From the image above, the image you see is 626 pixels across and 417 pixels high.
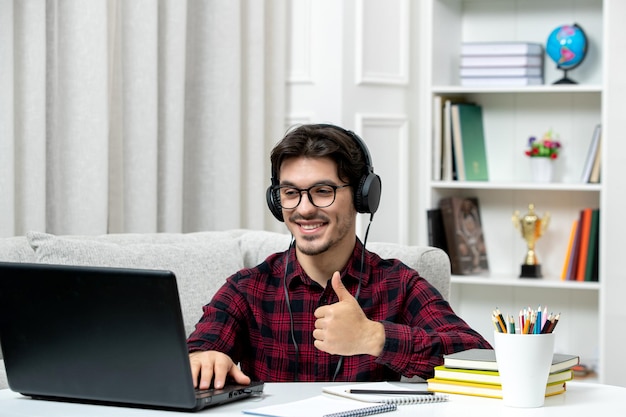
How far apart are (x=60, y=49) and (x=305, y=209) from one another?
1214 millimetres

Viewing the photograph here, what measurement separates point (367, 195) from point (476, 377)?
53 centimetres

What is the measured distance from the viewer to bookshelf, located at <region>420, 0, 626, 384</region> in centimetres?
370

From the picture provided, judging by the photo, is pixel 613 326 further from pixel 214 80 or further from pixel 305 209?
pixel 305 209

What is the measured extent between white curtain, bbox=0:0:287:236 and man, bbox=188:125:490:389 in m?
0.92

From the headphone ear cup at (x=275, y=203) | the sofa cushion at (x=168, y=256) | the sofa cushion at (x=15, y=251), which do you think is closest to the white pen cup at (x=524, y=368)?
the headphone ear cup at (x=275, y=203)

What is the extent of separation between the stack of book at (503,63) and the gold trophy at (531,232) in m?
0.50

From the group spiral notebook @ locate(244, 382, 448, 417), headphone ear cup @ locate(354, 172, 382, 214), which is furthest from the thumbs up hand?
headphone ear cup @ locate(354, 172, 382, 214)

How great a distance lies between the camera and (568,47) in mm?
3615

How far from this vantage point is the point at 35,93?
2.55 metres

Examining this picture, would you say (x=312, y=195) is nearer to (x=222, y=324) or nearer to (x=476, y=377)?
(x=222, y=324)

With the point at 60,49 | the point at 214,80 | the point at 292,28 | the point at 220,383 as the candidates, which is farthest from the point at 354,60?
the point at 220,383

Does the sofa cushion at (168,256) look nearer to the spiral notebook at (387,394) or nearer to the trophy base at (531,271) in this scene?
the spiral notebook at (387,394)

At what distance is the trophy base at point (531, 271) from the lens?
3.68 m

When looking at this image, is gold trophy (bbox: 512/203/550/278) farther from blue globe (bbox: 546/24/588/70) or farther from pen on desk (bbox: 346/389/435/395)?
pen on desk (bbox: 346/389/435/395)
